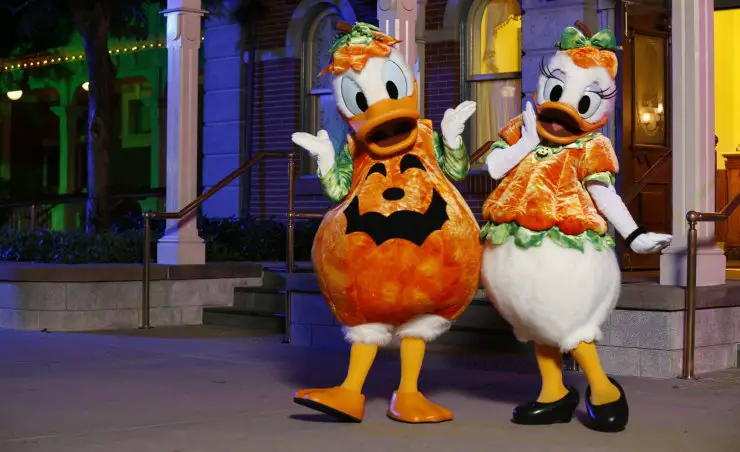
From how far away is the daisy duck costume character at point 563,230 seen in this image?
5.70 metres

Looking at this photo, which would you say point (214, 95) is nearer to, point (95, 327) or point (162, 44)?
point (162, 44)

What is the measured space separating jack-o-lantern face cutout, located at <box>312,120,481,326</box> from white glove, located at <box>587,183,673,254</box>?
0.61m

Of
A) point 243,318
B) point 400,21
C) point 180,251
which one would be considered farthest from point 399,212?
point 180,251

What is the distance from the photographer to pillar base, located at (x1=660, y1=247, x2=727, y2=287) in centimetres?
816

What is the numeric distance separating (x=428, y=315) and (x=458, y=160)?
80cm

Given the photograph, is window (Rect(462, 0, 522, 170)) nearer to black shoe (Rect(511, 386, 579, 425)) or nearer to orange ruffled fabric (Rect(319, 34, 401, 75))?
orange ruffled fabric (Rect(319, 34, 401, 75))

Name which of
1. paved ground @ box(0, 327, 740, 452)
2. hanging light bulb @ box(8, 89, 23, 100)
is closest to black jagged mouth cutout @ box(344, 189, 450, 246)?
paved ground @ box(0, 327, 740, 452)

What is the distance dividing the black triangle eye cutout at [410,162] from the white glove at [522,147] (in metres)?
0.37

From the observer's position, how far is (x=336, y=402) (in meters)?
5.89

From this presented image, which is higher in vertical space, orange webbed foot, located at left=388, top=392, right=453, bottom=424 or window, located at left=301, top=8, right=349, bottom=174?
window, located at left=301, top=8, right=349, bottom=174

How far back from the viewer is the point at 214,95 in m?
15.3

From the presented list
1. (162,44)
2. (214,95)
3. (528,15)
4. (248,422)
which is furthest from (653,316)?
(162,44)

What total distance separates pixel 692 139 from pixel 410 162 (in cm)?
294

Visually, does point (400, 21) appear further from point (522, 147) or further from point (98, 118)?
point (98, 118)
